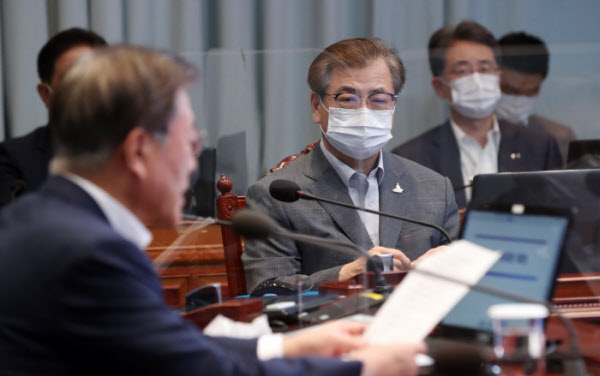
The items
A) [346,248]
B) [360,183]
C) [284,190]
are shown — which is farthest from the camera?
[360,183]

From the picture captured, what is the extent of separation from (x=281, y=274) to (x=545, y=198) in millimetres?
820

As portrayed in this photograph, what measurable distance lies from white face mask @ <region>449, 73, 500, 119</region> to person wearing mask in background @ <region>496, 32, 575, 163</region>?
0.15ft

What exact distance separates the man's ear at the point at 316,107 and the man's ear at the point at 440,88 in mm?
1200

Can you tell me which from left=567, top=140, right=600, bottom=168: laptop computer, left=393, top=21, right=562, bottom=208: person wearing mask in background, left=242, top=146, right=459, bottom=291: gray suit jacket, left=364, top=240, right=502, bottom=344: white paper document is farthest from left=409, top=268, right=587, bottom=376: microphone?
left=393, top=21, right=562, bottom=208: person wearing mask in background

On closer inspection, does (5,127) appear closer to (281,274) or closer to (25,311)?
(281,274)

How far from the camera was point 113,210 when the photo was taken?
3.55 ft

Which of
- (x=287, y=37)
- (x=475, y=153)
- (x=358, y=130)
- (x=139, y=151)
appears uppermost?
(x=287, y=37)

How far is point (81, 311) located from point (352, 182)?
1387mm

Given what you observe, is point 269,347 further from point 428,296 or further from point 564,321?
point 564,321

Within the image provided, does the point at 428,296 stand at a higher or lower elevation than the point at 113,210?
lower

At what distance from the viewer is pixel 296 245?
7.02ft

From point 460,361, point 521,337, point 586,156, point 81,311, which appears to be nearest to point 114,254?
point 81,311

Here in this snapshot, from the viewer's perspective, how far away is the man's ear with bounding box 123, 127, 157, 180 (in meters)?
1.06

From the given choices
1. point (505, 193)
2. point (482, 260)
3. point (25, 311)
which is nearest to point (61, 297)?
point (25, 311)
